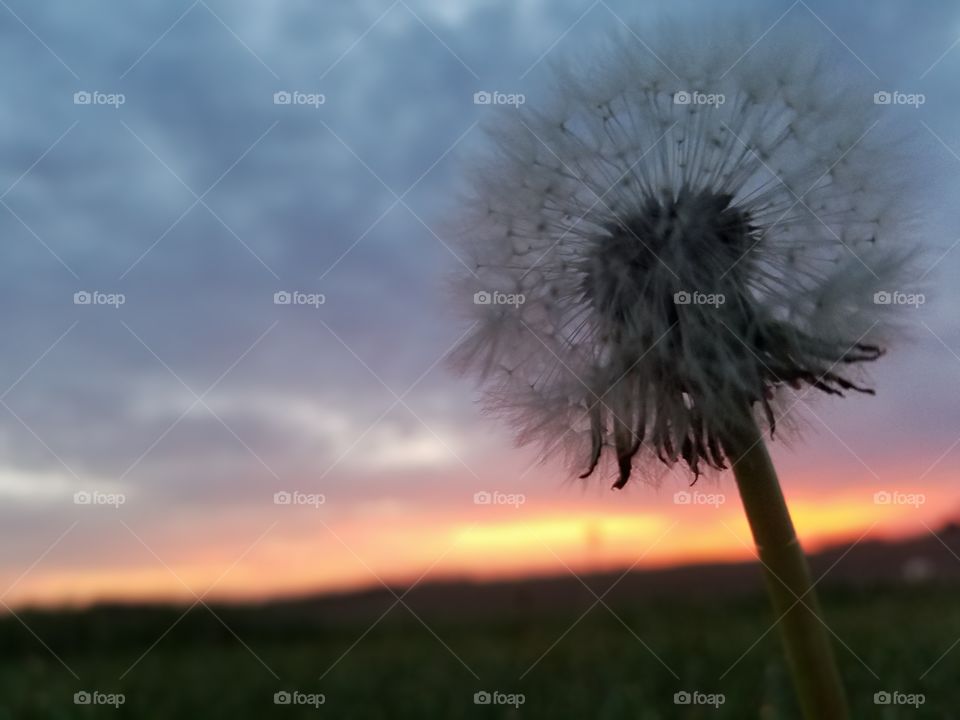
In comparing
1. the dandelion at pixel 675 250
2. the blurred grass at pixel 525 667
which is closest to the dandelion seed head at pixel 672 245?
the dandelion at pixel 675 250

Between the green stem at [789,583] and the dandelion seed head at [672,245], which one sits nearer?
the green stem at [789,583]

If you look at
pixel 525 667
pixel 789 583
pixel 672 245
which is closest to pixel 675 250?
pixel 672 245

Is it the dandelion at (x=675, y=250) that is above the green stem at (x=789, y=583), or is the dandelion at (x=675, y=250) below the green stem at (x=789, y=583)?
above

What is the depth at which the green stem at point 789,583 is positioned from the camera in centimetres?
99

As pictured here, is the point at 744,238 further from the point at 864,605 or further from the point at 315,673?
the point at 864,605

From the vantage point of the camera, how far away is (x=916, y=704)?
10.3 feet

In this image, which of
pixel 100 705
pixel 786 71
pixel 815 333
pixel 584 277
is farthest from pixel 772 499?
pixel 100 705

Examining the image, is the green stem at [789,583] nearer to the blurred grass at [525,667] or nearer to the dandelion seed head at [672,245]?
the dandelion seed head at [672,245]

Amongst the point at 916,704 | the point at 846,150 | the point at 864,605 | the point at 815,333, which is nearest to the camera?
the point at 815,333

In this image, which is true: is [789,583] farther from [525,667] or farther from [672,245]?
[525,667]

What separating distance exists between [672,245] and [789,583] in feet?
1.36

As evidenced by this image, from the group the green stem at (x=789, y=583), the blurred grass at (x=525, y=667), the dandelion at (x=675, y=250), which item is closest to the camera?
the green stem at (x=789, y=583)

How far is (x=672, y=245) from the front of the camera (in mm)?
1187

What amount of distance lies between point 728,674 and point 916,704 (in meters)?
1.01
